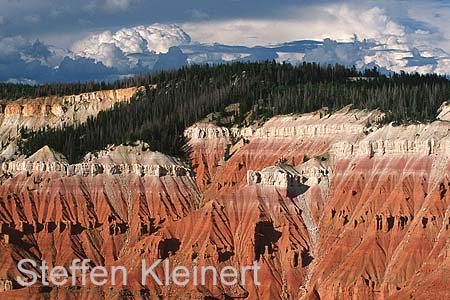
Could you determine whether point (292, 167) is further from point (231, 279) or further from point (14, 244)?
point (14, 244)

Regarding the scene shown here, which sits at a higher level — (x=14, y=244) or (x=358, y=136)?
(x=358, y=136)

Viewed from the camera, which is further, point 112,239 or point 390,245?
point 112,239

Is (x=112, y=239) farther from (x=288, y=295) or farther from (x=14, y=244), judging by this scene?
(x=288, y=295)

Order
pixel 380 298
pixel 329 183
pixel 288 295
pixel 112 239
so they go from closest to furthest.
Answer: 1. pixel 380 298
2. pixel 288 295
3. pixel 329 183
4. pixel 112 239

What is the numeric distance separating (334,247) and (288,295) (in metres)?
10.1

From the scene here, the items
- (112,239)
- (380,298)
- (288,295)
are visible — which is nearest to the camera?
(380,298)

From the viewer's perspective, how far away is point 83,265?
18588 centimetres

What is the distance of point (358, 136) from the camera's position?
187375mm

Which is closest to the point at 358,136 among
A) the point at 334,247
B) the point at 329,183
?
the point at 329,183

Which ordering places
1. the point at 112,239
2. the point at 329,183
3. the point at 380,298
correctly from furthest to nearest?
the point at 112,239 → the point at 329,183 → the point at 380,298

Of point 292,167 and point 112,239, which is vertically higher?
point 292,167

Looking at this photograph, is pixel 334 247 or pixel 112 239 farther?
pixel 112 239

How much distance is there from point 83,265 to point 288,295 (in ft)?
127

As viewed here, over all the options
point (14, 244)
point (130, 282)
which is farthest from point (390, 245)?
point (14, 244)
